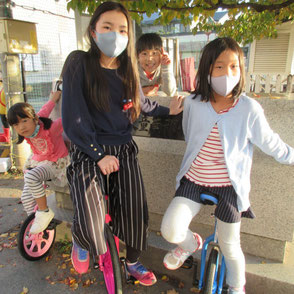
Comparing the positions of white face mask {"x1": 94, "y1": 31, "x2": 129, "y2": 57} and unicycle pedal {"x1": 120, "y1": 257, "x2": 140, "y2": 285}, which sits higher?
white face mask {"x1": 94, "y1": 31, "x2": 129, "y2": 57}

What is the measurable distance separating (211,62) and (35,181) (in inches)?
74.1

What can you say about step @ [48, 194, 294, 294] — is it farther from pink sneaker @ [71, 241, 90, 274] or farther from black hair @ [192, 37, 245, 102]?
black hair @ [192, 37, 245, 102]

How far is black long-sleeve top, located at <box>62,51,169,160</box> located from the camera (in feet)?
5.76

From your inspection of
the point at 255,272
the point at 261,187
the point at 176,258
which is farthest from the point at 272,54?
the point at 176,258

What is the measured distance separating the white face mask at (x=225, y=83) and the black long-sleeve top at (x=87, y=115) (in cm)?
66

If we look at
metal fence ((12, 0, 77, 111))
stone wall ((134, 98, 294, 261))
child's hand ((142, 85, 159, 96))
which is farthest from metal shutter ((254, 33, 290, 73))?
stone wall ((134, 98, 294, 261))

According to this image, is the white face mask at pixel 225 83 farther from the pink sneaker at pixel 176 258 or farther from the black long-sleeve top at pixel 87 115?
the pink sneaker at pixel 176 258

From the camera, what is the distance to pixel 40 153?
2742 mm

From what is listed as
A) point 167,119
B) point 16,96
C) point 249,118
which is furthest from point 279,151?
point 16,96

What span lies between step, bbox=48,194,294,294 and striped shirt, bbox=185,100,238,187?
96cm

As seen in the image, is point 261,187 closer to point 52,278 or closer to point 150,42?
point 150,42

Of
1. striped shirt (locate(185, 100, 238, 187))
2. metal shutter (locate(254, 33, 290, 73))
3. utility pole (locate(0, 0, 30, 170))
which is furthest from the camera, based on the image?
metal shutter (locate(254, 33, 290, 73))

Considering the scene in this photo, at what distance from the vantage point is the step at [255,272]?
2.22 meters

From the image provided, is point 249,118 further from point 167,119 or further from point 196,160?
point 167,119
